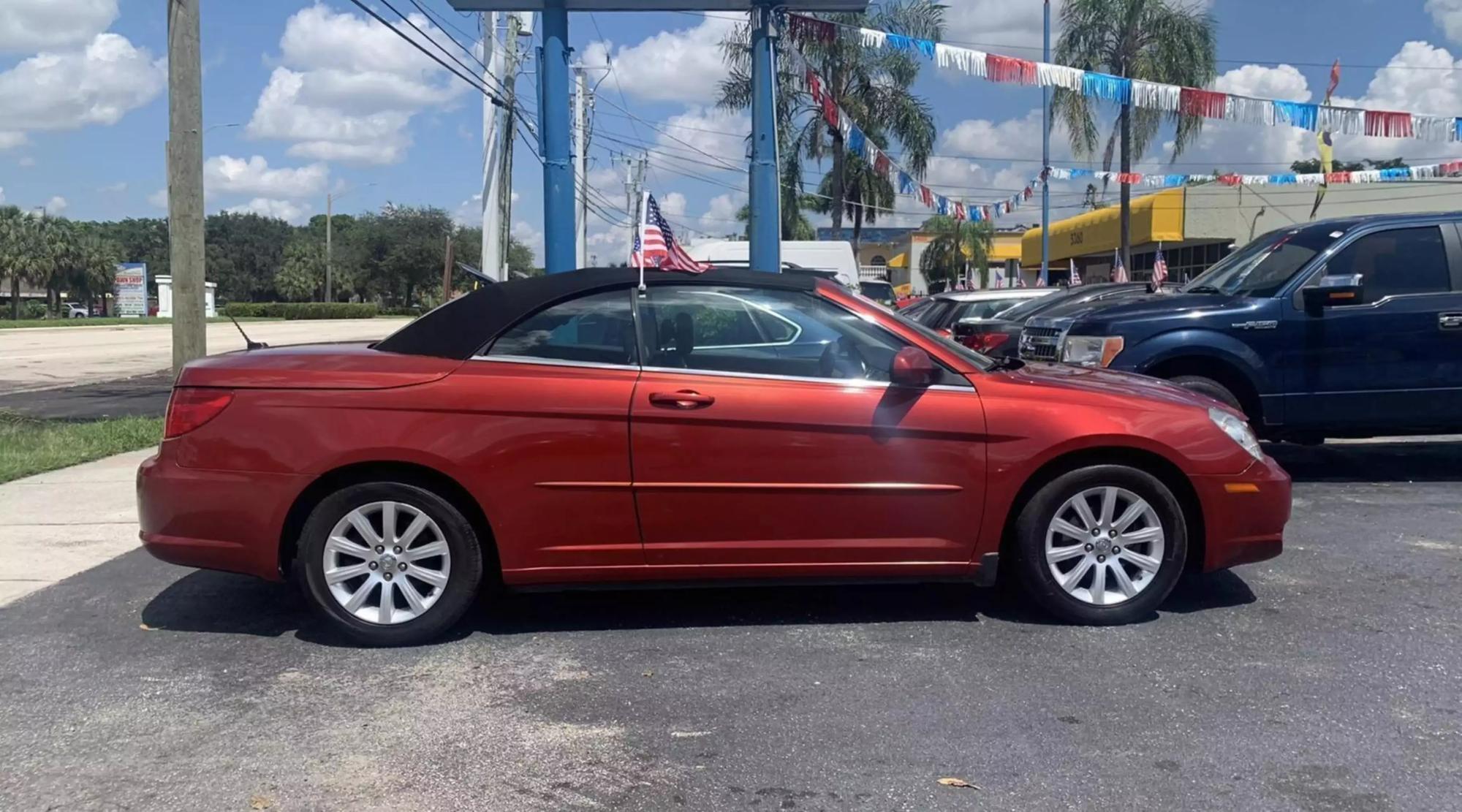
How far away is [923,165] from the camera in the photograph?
30.1m

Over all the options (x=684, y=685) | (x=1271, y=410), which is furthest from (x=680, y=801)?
(x=1271, y=410)

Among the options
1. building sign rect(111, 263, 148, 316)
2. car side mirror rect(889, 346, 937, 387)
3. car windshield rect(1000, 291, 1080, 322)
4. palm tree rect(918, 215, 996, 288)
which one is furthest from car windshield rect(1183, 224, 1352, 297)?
building sign rect(111, 263, 148, 316)

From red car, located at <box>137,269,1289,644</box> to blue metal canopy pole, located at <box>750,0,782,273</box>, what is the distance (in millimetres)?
8862

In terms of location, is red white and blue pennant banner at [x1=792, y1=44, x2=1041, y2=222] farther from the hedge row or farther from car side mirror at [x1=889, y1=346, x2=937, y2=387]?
the hedge row

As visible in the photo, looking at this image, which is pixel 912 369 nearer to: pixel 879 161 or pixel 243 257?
pixel 879 161

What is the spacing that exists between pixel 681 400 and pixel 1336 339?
17.6 feet

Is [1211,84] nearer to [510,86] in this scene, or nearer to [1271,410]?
[510,86]

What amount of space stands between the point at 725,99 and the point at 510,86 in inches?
272

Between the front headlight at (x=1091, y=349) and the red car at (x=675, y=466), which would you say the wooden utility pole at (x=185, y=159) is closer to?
the red car at (x=675, y=466)

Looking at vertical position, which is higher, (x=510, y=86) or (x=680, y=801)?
(x=510, y=86)

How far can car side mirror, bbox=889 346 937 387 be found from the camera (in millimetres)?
4805

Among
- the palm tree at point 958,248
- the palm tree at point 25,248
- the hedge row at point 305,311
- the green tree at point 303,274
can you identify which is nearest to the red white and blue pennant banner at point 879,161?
the palm tree at point 958,248

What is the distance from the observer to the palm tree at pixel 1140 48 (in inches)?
1038

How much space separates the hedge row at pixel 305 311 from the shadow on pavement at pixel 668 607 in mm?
69787
